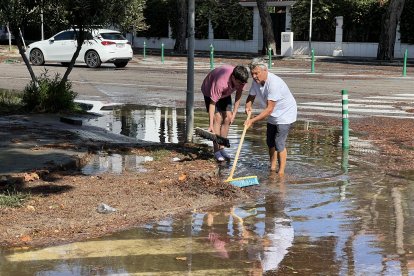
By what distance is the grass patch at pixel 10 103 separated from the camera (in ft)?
49.4

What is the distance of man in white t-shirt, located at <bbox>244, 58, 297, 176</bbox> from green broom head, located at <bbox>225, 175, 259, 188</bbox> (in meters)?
0.71

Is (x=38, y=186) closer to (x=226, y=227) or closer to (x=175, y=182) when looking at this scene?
(x=175, y=182)

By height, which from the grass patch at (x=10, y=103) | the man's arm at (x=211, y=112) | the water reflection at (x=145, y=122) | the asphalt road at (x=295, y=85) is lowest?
the water reflection at (x=145, y=122)

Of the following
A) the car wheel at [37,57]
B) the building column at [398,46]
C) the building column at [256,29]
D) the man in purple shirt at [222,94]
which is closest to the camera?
the man in purple shirt at [222,94]

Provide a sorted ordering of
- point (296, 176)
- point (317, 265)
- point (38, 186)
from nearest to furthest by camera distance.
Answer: point (317, 265) → point (38, 186) → point (296, 176)

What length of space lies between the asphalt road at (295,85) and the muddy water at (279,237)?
23.1 feet

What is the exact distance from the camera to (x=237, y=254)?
616 centimetres

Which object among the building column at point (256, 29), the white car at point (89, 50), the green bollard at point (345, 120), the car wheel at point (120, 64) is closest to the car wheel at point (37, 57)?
the white car at point (89, 50)

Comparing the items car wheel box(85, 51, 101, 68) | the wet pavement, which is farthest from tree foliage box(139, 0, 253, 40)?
the wet pavement

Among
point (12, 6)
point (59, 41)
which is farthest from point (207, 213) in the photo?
point (59, 41)

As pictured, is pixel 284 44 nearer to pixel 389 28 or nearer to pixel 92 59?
pixel 389 28

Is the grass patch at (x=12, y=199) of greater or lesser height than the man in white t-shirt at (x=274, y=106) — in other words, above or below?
below

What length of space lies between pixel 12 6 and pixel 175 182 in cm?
757

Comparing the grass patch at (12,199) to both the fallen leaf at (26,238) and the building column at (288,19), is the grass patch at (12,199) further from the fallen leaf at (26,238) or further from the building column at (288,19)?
the building column at (288,19)
